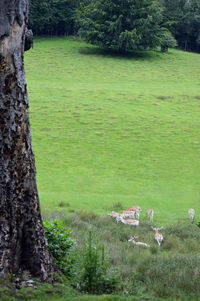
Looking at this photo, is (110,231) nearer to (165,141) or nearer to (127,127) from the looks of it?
(165,141)

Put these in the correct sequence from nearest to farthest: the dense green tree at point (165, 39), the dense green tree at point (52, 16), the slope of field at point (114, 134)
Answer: the slope of field at point (114, 134), the dense green tree at point (165, 39), the dense green tree at point (52, 16)

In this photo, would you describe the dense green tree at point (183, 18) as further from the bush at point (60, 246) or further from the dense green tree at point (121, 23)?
the bush at point (60, 246)

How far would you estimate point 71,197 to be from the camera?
42.8 feet

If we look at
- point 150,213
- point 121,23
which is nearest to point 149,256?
point 150,213

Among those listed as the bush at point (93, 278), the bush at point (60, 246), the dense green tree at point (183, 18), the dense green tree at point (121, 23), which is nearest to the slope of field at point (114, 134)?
the dense green tree at point (121, 23)

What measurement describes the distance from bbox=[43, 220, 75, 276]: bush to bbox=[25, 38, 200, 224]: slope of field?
5222 mm

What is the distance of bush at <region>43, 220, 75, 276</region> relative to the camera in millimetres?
5452

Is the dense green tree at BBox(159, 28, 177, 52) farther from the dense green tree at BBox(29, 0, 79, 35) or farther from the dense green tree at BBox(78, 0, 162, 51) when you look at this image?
the dense green tree at BBox(29, 0, 79, 35)

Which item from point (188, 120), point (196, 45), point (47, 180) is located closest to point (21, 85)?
point (47, 180)

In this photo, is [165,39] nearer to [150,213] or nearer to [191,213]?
[191,213]

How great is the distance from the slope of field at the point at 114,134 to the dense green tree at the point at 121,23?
2751 mm

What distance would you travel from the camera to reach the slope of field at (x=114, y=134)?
1351cm

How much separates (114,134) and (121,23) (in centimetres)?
2646

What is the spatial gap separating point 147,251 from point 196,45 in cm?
6672
